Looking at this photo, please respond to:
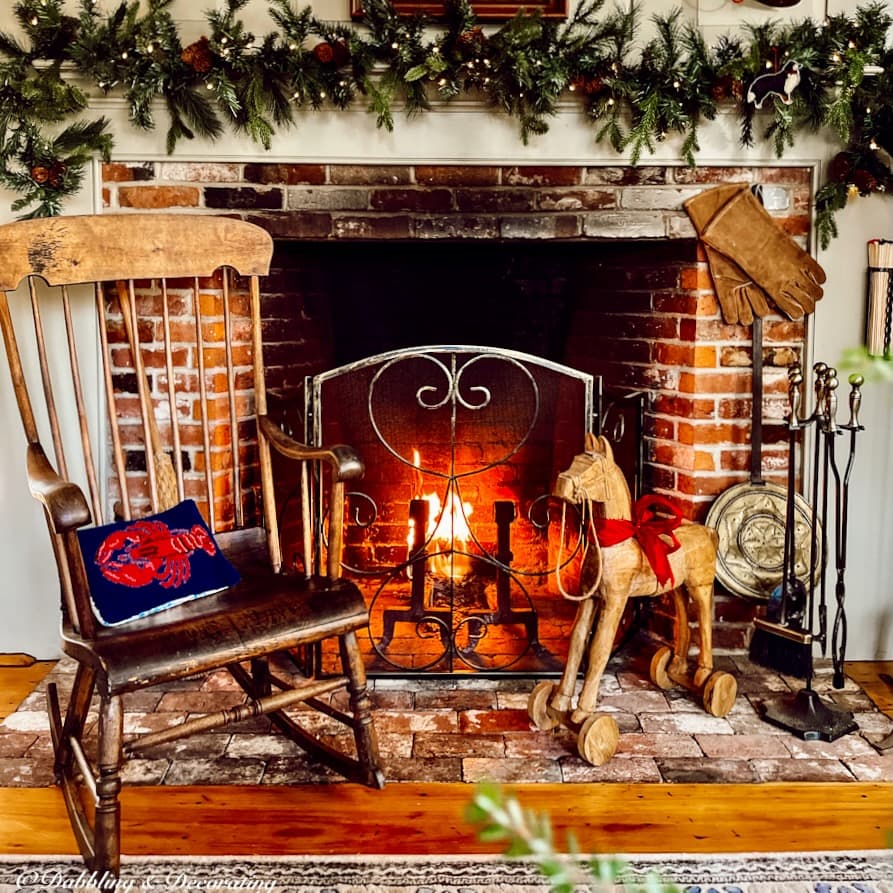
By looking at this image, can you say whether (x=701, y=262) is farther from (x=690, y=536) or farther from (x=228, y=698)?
(x=228, y=698)

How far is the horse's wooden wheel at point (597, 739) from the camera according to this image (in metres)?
2.17

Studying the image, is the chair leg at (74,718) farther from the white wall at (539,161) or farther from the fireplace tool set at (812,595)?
the fireplace tool set at (812,595)

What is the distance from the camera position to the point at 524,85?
2395 millimetres

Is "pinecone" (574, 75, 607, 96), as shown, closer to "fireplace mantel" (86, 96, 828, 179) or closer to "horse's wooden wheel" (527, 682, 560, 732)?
"fireplace mantel" (86, 96, 828, 179)

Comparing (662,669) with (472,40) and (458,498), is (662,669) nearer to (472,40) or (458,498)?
(458,498)

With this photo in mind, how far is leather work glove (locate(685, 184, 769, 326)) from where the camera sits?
8.43ft

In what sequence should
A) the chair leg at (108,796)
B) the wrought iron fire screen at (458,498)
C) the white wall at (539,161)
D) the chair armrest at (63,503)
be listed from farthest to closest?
the wrought iron fire screen at (458,498) < the white wall at (539,161) < the chair leg at (108,796) < the chair armrest at (63,503)

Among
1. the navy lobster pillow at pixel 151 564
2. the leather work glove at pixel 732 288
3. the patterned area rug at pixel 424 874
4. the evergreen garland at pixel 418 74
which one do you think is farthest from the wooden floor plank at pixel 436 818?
the evergreen garland at pixel 418 74

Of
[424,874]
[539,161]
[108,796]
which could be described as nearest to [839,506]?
[539,161]

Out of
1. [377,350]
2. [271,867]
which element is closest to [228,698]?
[271,867]

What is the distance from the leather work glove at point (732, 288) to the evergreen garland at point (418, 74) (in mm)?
177

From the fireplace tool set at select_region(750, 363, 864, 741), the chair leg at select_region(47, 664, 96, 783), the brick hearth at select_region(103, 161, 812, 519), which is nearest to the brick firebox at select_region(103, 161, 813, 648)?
the brick hearth at select_region(103, 161, 812, 519)

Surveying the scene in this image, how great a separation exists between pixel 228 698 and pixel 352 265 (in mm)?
1308

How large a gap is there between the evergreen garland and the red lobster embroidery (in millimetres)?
961
